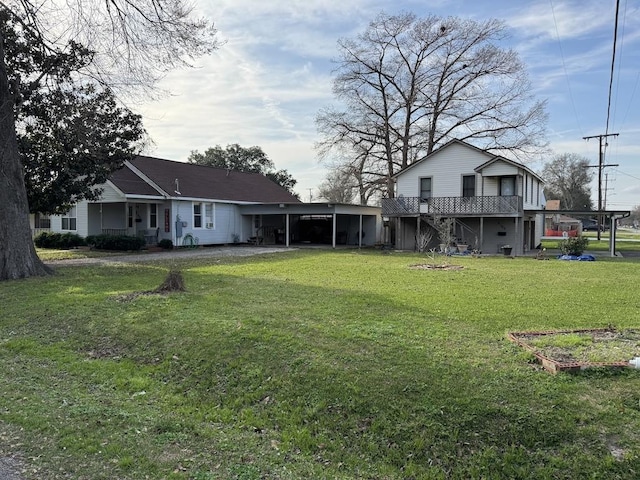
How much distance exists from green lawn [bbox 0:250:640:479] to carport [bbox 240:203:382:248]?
1958 cm

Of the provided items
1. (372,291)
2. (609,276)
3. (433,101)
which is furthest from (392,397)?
(433,101)

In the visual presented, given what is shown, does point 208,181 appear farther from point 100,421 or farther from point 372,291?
point 100,421

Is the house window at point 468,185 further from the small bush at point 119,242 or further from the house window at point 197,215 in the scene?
the small bush at point 119,242

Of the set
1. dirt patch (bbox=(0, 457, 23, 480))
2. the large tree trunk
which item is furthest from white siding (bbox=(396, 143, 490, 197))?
dirt patch (bbox=(0, 457, 23, 480))

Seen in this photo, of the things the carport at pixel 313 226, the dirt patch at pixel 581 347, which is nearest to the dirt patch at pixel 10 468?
the dirt patch at pixel 581 347

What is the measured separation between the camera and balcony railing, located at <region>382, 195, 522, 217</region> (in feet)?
76.0

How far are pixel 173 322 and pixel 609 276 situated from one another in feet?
38.9

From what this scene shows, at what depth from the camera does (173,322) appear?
704 centimetres

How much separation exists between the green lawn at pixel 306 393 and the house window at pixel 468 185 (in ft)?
56.1

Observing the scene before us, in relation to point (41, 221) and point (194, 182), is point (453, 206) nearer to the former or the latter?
point (194, 182)

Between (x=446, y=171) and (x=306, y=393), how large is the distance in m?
23.0

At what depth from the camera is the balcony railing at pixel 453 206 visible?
2316 centimetres

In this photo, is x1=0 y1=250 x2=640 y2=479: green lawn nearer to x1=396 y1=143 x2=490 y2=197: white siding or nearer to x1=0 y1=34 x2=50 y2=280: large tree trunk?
x1=0 y1=34 x2=50 y2=280: large tree trunk

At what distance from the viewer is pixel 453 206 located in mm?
24797
